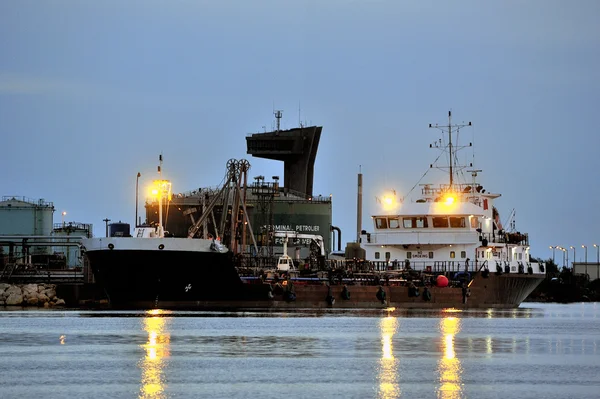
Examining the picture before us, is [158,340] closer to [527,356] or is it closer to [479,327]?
[527,356]

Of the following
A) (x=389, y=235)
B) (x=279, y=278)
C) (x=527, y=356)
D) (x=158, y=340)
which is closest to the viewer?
(x=527, y=356)

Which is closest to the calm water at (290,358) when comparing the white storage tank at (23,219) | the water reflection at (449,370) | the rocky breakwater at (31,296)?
the water reflection at (449,370)

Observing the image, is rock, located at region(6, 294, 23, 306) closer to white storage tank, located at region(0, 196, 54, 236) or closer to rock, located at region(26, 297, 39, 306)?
rock, located at region(26, 297, 39, 306)

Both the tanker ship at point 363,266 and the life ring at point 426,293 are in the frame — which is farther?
the life ring at point 426,293

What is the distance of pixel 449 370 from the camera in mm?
34875

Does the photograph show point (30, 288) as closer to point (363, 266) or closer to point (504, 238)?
point (363, 266)

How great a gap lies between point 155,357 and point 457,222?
3927 cm

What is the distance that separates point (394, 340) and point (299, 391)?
15.5 metres

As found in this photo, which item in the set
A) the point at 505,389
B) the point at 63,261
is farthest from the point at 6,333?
the point at 63,261

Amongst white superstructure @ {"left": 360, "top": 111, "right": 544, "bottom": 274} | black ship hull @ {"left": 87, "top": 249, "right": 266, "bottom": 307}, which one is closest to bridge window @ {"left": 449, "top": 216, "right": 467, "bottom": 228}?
white superstructure @ {"left": 360, "top": 111, "right": 544, "bottom": 274}

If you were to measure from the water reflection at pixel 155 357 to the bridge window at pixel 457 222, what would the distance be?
888 inches

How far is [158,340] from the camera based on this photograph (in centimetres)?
4409

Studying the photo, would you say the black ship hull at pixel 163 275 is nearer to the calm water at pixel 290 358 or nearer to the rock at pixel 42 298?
the calm water at pixel 290 358

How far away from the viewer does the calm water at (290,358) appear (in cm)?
3067
